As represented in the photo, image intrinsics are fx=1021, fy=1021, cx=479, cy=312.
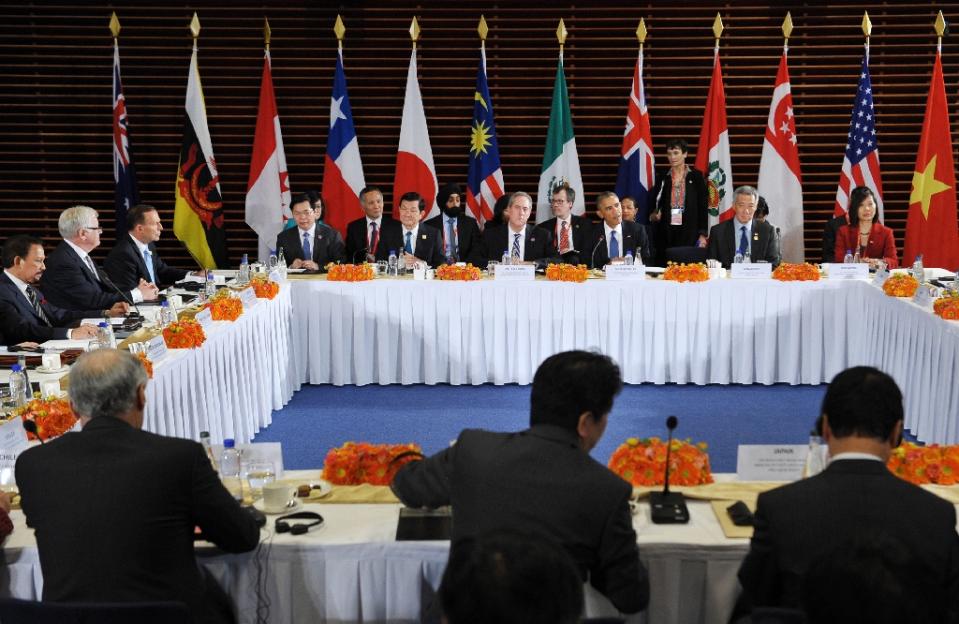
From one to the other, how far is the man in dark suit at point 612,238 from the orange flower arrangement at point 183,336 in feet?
→ 11.0

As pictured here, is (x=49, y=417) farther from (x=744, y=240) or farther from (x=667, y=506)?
(x=744, y=240)

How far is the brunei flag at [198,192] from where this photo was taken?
8438mm

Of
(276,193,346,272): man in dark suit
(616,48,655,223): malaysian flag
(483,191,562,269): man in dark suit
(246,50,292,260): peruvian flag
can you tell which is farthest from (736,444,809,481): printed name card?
(246,50,292,260): peruvian flag

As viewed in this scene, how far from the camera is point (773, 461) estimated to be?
2980mm

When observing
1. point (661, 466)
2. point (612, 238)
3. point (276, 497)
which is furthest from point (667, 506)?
point (612, 238)

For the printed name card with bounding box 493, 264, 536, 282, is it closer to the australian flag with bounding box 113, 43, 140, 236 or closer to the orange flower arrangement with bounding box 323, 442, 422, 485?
the orange flower arrangement with bounding box 323, 442, 422, 485

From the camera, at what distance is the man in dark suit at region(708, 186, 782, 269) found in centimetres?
721

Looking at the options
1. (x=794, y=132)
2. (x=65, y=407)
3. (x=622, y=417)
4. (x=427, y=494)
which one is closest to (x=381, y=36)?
(x=794, y=132)

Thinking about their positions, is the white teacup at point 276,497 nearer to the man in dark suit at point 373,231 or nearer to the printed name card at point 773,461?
the printed name card at point 773,461

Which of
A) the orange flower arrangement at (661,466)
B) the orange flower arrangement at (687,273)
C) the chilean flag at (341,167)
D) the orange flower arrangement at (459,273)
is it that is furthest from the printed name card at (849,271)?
the orange flower arrangement at (661,466)

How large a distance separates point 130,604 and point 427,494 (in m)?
0.82

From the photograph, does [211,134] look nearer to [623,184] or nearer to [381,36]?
[381,36]

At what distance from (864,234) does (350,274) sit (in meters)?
3.70

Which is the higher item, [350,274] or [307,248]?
[307,248]
